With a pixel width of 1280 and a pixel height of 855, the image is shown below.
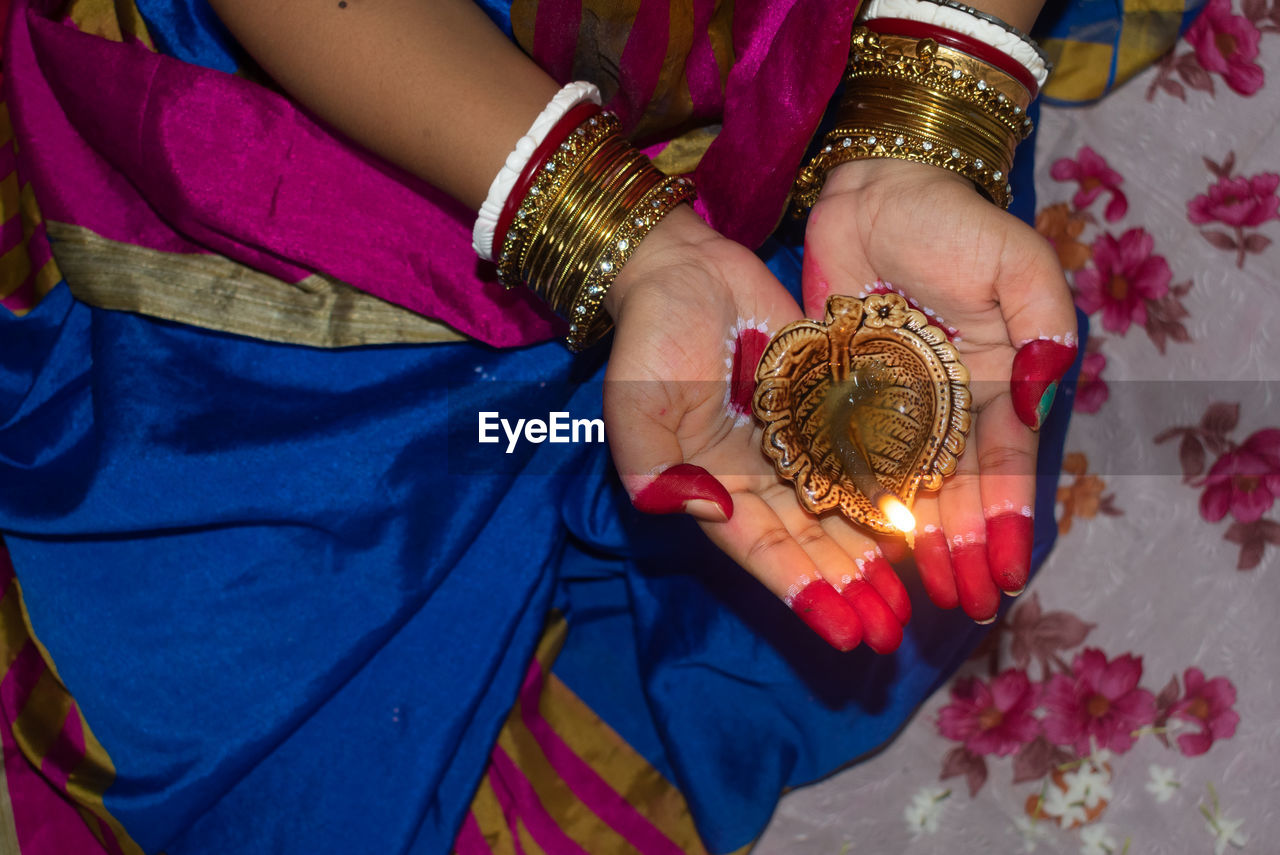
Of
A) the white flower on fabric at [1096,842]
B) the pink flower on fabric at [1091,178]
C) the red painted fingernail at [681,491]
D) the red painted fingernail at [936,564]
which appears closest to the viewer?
the red painted fingernail at [681,491]

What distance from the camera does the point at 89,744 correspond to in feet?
4.19

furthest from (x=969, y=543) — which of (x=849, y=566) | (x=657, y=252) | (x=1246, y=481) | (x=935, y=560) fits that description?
(x=1246, y=481)

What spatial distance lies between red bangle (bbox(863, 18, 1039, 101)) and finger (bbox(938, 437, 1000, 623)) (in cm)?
52

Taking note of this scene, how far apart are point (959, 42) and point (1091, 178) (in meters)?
0.72

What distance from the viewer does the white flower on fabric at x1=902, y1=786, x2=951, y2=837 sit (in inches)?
63.8

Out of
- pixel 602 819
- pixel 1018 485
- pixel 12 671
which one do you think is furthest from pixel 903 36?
pixel 12 671

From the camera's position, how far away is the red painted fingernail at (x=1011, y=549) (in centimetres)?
115

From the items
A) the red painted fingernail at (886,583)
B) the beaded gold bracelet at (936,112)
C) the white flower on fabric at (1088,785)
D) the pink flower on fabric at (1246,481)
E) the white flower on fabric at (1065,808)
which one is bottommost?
the white flower on fabric at (1065,808)

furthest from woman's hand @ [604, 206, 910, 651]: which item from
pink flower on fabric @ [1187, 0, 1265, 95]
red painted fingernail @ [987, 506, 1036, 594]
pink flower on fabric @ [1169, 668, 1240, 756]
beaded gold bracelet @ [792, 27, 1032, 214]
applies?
pink flower on fabric @ [1187, 0, 1265, 95]

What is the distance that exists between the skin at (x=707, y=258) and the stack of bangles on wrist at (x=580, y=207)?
1.3 inches

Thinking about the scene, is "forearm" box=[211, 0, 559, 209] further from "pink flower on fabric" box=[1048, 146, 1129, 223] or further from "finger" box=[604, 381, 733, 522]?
"pink flower on fabric" box=[1048, 146, 1129, 223]

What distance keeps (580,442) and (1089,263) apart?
1054 mm

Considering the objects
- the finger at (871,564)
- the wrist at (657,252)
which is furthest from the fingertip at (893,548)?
the wrist at (657,252)

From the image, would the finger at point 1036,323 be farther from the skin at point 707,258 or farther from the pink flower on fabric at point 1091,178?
the pink flower on fabric at point 1091,178
